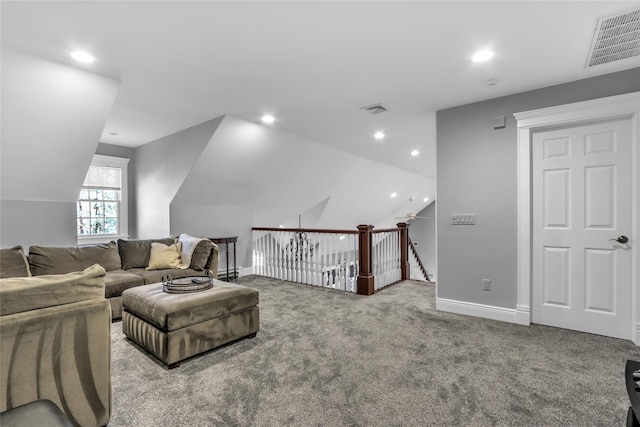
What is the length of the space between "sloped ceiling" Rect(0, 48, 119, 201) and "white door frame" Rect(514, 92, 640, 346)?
14.0ft

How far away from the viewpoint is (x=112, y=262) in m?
3.94

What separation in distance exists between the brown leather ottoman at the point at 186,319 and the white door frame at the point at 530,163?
9.21 feet

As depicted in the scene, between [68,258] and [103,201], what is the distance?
2.54 meters

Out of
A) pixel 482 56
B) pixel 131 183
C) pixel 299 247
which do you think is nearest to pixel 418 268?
pixel 299 247

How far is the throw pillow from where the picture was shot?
4137 mm

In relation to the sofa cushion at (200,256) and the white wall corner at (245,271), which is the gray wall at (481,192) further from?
the white wall corner at (245,271)

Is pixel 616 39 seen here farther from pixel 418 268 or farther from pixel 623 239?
pixel 418 268

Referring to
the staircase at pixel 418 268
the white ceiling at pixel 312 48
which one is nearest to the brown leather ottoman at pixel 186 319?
the white ceiling at pixel 312 48

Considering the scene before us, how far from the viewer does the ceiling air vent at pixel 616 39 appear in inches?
84.5

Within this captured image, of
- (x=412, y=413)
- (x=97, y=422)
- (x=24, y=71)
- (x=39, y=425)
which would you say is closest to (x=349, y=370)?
(x=412, y=413)

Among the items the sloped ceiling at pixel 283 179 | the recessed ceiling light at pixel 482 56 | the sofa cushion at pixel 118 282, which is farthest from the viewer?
the sloped ceiling at pixel 283 179

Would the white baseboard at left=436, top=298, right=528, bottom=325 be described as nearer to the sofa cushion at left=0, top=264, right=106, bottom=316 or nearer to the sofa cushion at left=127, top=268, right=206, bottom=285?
the sofa cushion at left=127, top=268, right=206, bottom=285

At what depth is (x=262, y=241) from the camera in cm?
609

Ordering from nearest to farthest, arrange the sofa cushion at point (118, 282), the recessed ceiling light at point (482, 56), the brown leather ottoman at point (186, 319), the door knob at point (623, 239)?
the brown leather ottoman at point (186, 319) < the recessed ceiling light at point (482, 56) < the door knob at point (623, 239) < the sofa cushion at point (118, 282)
